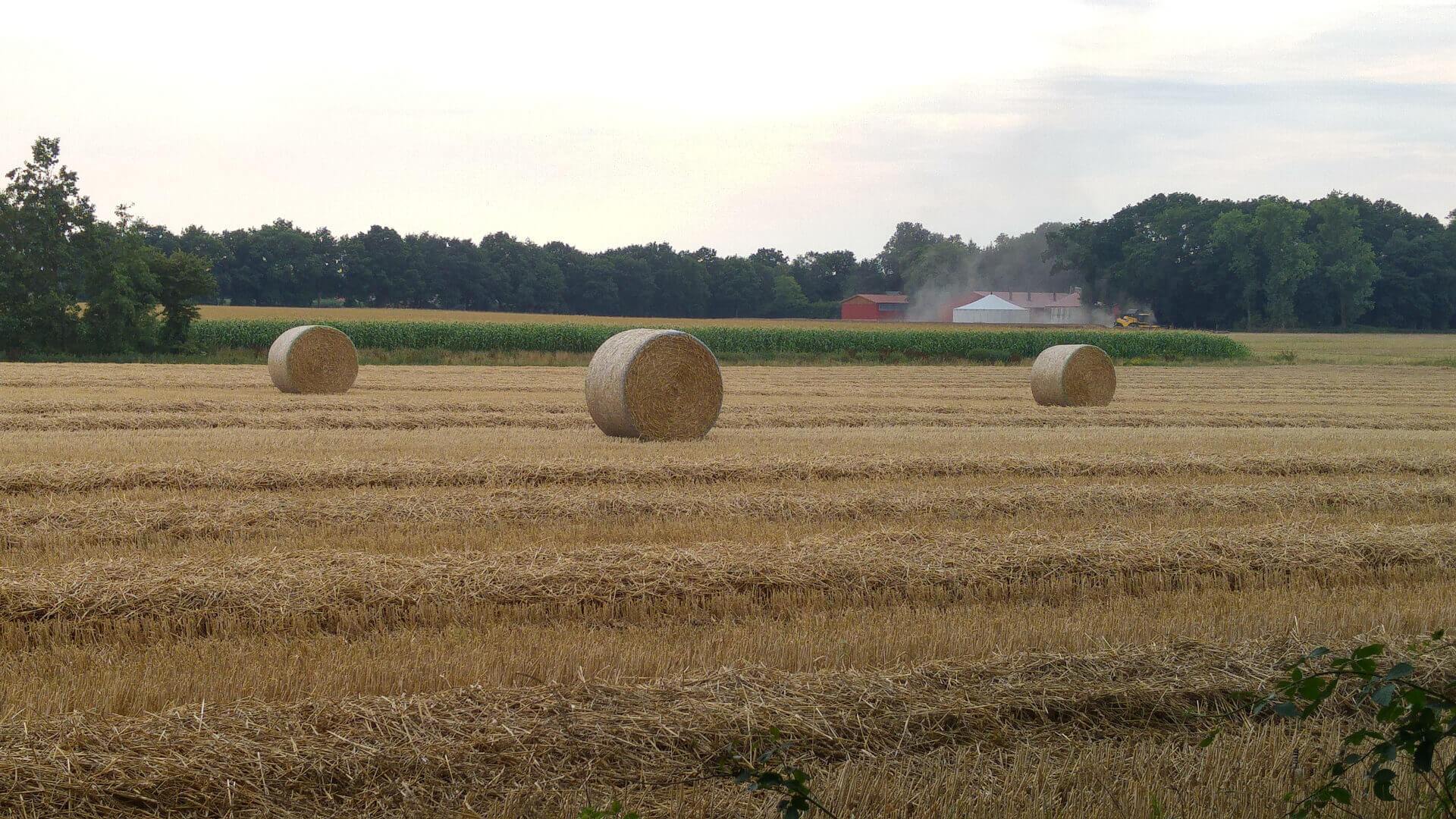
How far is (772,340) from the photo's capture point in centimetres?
5088

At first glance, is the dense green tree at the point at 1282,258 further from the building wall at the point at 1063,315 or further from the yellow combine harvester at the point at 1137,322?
the building wall at the point at 1063,315

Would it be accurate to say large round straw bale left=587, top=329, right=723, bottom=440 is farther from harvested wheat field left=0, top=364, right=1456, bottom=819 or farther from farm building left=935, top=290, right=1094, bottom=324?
farm building left=935, top=290, right=1094, bottom=324

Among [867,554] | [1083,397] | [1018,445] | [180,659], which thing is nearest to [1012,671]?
[867,554]

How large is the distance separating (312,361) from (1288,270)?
81.0 meters

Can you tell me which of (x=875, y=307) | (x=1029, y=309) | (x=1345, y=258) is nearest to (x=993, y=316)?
(x=1029, y=309)

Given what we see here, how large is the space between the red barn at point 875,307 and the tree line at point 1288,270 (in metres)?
21.3

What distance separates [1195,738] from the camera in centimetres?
505

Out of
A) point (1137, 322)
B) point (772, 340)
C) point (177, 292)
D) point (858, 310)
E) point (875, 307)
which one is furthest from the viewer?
point (875, 307)

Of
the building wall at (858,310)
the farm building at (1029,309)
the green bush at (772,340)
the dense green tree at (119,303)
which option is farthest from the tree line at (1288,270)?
the dense green tree at (119,303)

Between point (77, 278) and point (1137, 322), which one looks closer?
point (77, 278)

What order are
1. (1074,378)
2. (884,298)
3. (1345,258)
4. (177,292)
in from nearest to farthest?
(1074,378) → (177,292) → (1345,258) → (884,298)

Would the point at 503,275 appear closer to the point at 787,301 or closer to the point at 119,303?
the point at 787,301

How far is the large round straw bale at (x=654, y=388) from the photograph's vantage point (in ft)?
50.7

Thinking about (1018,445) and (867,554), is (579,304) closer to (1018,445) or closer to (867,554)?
(1018,445)
